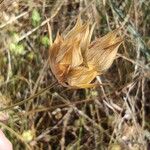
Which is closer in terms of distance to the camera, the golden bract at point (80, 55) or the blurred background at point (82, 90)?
the golden bract at point (80, 55)

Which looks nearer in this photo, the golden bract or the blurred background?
the golden bract

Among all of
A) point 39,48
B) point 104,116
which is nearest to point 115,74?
point 104,116

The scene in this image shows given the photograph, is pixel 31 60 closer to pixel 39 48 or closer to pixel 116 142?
pixel 39 48

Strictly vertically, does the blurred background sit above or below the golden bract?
below

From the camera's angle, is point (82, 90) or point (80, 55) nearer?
point (80, 55)
